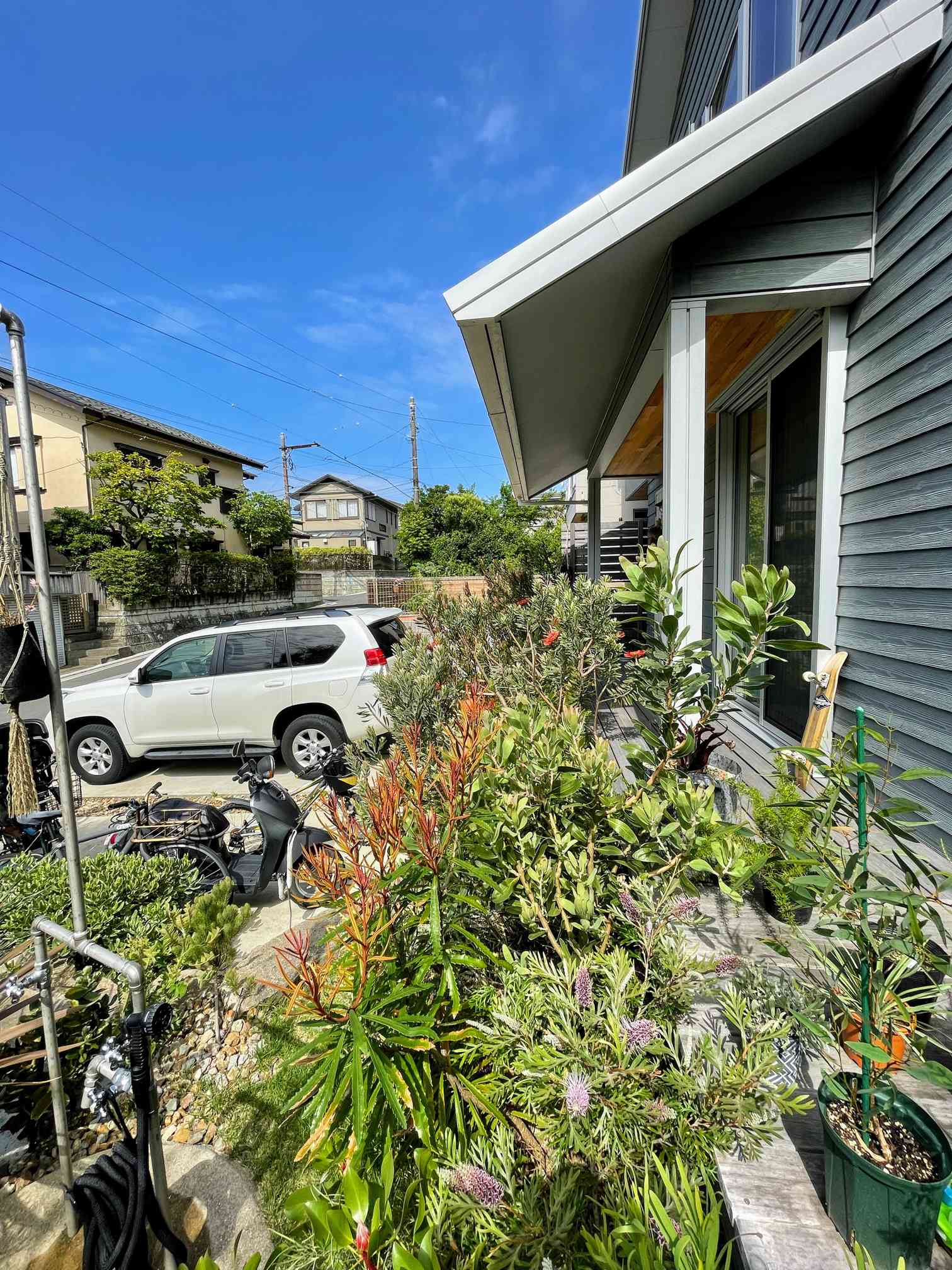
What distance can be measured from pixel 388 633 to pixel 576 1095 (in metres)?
5.26

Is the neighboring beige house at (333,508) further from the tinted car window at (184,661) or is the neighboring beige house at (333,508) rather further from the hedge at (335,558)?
the tinted car window at (184,661)

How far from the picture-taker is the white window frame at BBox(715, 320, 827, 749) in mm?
3193

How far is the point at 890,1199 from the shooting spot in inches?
43.1

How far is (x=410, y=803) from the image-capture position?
1530mm

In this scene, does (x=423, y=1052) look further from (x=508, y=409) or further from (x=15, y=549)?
(x=508, y=409)

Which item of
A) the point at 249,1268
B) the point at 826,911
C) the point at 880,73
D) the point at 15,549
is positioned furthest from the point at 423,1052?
the point at 880,73

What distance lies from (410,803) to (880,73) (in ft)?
12.1

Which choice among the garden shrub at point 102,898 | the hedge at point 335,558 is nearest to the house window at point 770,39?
the garden shrub at point 102,898

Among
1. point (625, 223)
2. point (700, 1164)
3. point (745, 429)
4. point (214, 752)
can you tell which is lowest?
point (214, 752)

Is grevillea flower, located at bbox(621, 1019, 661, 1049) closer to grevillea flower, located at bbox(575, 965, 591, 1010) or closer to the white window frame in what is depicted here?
grevillea flower, located at bbox(575, 965, 591, 1010)

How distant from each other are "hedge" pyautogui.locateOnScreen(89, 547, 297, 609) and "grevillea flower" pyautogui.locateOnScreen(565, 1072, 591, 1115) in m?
20.0

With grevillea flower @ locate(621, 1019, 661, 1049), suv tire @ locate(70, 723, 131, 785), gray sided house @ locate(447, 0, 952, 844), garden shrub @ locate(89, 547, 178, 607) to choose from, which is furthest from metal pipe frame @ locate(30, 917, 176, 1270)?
garden shrub @ locate(89, 547, 178, 607)

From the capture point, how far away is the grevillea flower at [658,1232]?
1.04 m

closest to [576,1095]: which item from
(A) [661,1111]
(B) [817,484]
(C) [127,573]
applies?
(A) [661,1111]
